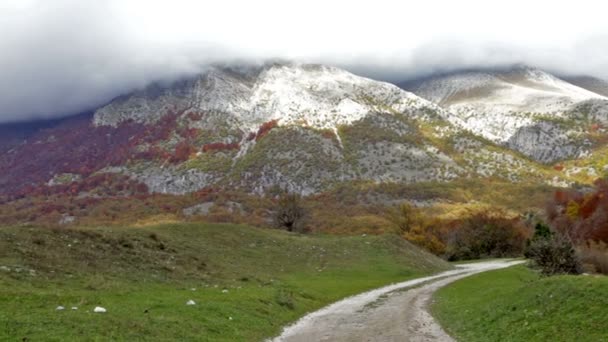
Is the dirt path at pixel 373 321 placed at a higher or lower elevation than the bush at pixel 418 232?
higher

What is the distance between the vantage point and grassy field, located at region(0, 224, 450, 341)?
77.5 ft

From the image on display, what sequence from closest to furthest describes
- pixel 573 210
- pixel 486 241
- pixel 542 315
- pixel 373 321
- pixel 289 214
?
pixel 542 315 → pixel 373 321 → pixel 289 214 → pixel 486 241 → pixel 573 210

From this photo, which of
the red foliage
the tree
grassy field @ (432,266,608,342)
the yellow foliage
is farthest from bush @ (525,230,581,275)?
the yellow foliage

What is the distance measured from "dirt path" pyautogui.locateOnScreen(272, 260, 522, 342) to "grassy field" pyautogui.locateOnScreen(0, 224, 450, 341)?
183cm

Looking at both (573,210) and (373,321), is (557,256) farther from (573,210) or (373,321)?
(573,210)

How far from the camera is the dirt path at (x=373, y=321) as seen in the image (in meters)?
28.1

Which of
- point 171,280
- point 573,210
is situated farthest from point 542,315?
point 573,210

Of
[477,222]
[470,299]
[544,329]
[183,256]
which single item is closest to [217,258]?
[183,256]

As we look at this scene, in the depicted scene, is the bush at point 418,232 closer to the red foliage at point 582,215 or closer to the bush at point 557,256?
the red foliage at point 582,215

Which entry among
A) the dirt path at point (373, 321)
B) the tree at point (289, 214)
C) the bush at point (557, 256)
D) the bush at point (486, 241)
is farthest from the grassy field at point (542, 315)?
the bush at point (486, 241)

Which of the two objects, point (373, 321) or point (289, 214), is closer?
point (373, 321)

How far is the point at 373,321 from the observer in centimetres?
3378

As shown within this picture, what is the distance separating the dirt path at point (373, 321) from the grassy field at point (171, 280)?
183 centimetres

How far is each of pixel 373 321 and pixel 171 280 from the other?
17.0 m
